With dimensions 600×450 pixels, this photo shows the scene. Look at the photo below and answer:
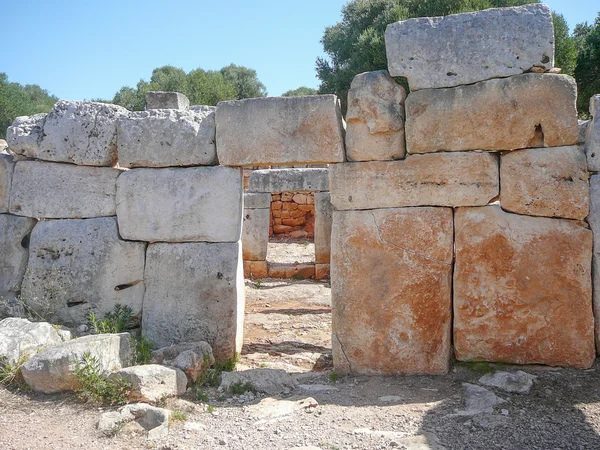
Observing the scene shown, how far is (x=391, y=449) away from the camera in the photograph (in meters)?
3.03

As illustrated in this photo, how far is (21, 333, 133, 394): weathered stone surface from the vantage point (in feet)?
12.5

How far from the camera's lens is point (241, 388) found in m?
4.07

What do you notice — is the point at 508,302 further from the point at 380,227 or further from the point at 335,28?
the point at 335,28

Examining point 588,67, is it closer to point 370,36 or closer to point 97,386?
point 370,36

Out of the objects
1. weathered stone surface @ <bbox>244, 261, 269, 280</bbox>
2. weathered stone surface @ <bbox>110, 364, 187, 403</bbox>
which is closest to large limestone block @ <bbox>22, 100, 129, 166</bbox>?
weathered stone surface @ <bbox>110, 364, 187, 403</bbox>

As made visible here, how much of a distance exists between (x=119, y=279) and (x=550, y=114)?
12.7ft

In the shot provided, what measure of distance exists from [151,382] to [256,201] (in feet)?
23.2

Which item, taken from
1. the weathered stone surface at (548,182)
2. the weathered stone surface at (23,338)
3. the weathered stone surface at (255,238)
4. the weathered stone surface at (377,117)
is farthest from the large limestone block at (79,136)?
the weathered stone surface at (255,238)

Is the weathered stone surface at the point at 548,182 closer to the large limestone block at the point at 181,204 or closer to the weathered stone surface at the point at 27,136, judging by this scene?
the large limestone block at the point at 181,204

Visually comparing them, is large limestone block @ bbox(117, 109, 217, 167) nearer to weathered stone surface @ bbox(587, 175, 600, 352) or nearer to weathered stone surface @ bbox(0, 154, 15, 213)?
weathered stone surface @ bbox(0, 154, 15, 213)

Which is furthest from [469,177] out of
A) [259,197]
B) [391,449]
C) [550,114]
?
[259,197]

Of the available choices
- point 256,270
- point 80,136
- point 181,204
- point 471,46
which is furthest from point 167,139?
point 256,270

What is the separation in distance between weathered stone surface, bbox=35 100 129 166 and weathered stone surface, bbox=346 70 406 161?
222 centimetres

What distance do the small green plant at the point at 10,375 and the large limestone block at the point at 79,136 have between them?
187cm
